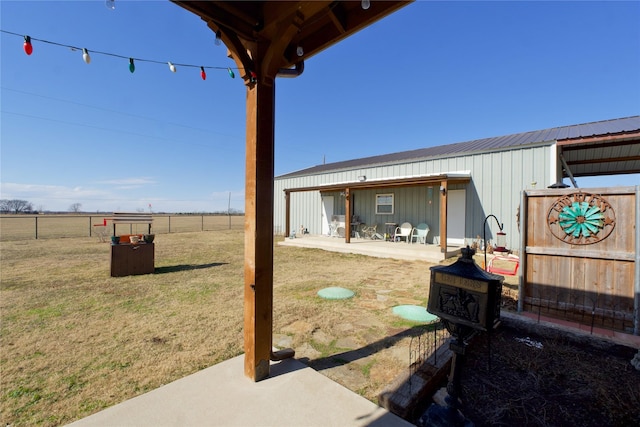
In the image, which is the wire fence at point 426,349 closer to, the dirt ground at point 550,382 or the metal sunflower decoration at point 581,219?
the dirt ground at point 550,382

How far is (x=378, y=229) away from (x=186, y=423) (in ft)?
35.9

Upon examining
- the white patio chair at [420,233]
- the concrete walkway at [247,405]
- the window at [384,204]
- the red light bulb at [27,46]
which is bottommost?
the concrete walkway at [247,405]

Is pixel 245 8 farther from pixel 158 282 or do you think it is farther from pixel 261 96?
pixel 158 282

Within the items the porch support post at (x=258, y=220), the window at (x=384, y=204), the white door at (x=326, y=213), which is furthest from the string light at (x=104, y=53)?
the white door at (x=326, y=213)

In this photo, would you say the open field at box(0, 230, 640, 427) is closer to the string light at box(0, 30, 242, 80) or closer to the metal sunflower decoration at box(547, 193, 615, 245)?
the metal sunflower decoration at box(547, 193, 615, 245)

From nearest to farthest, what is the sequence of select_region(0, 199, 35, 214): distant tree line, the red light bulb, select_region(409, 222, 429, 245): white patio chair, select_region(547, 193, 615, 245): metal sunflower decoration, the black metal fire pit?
the black metal fire pit < the red light bulb < select_region(547, 193, 615, 245): metal sunflower decoration < select_region(409, 222, 429, 245): white patio chair < select_region(0, 199, 35, 214): distant tree line

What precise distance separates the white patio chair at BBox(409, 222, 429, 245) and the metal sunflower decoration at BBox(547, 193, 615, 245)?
7119mm

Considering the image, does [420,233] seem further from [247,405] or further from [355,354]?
[247,405]

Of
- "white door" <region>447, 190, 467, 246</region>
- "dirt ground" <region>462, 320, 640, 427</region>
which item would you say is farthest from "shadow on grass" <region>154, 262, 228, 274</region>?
"white door" <region>447, 190, 467, 246</region>

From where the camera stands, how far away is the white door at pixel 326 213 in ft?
45.7

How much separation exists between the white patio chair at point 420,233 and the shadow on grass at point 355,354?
302 inches

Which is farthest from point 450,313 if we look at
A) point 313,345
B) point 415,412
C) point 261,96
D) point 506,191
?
point 506,191

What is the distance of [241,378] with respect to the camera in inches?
85.2

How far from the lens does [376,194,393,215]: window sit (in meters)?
11.6
